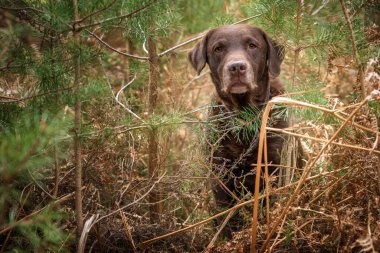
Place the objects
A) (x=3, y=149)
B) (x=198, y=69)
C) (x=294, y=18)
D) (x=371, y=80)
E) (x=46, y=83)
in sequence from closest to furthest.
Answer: (x=3, y=149) < (x=371, y=80) < (x=46, y=83) < (x=294, y=18) < (x=198, y=69)

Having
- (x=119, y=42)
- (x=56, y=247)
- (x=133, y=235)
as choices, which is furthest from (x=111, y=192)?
(x=119, y=42)

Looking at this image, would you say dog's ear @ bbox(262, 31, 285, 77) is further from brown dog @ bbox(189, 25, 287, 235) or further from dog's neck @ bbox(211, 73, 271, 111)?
dog's neck @ bbox(211, 73, 271, 111)

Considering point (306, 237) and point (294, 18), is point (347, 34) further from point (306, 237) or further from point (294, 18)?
point (306, 237)

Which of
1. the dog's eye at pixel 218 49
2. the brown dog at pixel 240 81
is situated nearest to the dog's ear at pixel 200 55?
the brown dog at pixel 240 81

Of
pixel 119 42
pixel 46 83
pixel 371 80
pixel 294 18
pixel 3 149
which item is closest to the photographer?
pixel 3 149

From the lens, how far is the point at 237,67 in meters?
4.25

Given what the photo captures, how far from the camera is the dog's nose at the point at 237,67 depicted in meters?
4.25

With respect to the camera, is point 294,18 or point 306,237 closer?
point 306,237

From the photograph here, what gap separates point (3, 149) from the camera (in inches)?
75.4

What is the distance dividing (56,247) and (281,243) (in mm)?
1385

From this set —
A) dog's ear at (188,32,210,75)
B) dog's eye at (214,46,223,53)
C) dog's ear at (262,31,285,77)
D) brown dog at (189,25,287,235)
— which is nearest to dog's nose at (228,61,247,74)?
brown dog at (189,25,287,235)

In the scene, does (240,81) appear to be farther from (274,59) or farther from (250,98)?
(274,59)

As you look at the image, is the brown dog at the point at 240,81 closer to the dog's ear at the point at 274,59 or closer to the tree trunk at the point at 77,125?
the dog's ear at the point at 274,59

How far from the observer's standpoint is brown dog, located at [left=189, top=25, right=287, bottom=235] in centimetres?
432
